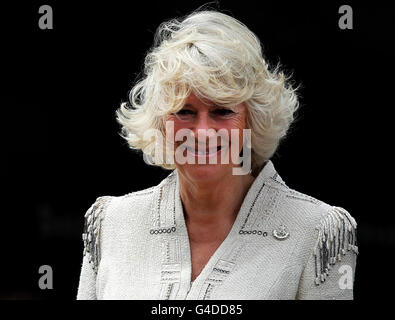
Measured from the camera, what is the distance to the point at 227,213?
8.03 ft

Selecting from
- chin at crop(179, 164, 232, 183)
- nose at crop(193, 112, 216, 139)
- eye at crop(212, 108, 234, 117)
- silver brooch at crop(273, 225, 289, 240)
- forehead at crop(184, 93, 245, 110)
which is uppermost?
forehead at crop(184, 93, 245, 110)

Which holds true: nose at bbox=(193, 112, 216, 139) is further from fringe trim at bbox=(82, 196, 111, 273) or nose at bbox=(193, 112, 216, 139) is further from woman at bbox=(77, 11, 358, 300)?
fringe trim at bbox=(82, 196, 111, 273)

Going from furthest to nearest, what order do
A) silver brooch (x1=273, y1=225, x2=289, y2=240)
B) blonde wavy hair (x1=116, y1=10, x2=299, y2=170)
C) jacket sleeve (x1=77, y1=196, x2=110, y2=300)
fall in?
jacket sleeve (x1=77, y1=196, x2=110, y2=300) → silver brooch (x1=273, y1=225, x2=289, y2=240) → blonde wavy hair (x1=116, y1=10, x2=299, y2=170)

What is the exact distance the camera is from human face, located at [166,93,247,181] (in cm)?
228

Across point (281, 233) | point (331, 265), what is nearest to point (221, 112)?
point (281, 233)

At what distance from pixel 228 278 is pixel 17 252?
2.12 meters

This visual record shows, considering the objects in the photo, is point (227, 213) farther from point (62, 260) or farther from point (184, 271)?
point (62, 260)

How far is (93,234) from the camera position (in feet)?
8.35

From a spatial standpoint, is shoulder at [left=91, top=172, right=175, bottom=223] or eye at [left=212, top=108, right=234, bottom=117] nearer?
eye at [left=212, top=108, right=234, bottom=117]

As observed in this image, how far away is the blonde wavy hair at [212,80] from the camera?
2.27m

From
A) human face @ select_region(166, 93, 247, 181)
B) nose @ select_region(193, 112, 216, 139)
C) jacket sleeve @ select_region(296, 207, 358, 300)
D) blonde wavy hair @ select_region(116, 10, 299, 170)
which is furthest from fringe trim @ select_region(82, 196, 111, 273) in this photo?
jacket sleeve @ select_region(296, 207, 358, 300)

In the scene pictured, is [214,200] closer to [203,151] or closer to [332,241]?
[203,151]

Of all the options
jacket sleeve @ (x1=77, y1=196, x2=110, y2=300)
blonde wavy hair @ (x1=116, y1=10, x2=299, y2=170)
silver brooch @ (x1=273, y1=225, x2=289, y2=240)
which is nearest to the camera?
blonde wavy hair @ (x1=116, y1=10, x2=299, y2=170)

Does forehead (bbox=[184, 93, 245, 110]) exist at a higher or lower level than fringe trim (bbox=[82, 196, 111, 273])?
higher
